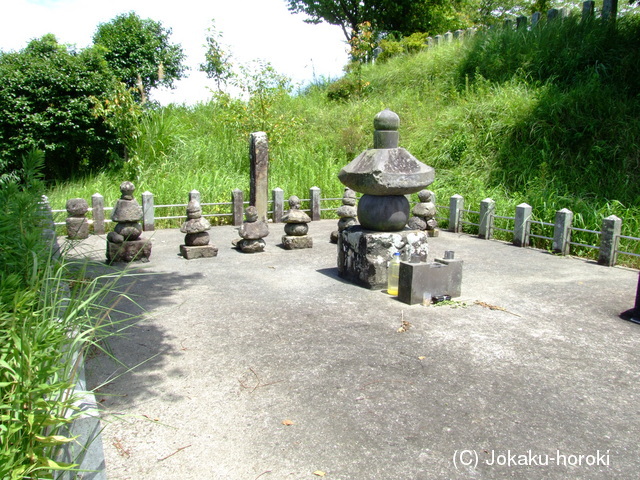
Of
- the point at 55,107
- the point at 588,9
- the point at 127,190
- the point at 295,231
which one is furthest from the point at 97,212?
the point at 588,9

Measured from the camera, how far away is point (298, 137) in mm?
17422

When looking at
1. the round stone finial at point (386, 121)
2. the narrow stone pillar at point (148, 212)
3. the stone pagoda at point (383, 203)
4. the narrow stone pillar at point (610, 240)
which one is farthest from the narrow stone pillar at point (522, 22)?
the narrow stone pillar at point (148, 212)

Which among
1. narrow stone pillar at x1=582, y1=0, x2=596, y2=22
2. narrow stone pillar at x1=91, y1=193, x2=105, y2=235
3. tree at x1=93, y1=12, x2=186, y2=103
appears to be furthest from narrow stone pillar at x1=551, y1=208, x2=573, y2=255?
tree at x1=93, y1=12, x2=186, y2=103

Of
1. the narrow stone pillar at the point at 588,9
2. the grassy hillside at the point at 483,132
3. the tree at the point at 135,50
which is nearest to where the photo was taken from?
the grassy hillside at the point at 483,132

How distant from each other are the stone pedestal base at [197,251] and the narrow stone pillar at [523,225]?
5662 mm

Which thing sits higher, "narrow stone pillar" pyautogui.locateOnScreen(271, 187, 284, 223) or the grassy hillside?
the grassy hillside

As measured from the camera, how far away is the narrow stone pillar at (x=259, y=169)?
1169 cm

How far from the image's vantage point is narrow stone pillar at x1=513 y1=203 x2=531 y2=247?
9789 millimetres

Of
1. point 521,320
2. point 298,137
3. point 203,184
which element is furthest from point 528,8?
point 521,320

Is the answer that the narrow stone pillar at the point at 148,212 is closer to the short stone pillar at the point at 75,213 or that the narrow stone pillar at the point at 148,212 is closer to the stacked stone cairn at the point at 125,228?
the short stone pillar at the point at 75,213

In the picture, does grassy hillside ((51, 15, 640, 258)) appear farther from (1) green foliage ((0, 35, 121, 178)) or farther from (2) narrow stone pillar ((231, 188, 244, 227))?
(1) green foliage ((0, 35, 121, 178))

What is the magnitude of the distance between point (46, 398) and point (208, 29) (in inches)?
628

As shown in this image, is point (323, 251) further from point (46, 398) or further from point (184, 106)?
point (184, 106)

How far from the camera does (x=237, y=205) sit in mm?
12289
